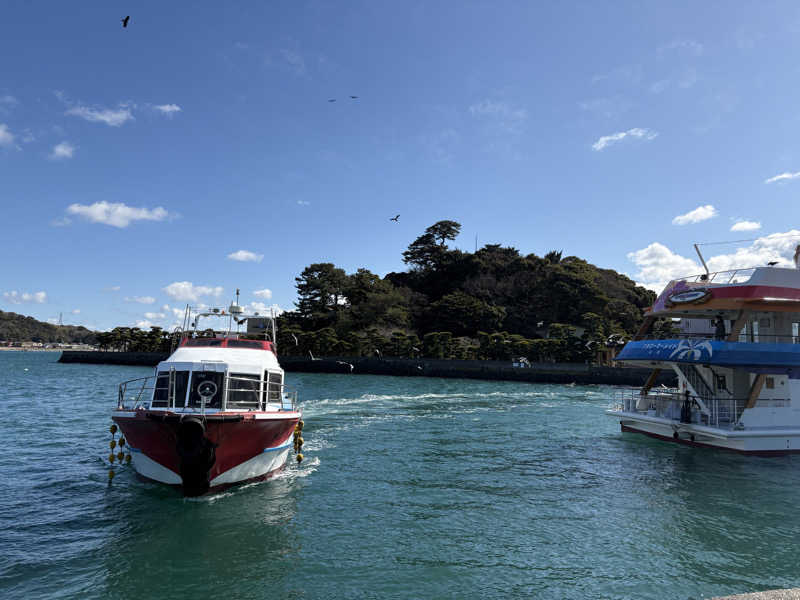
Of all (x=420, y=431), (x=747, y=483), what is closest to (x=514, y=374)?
(x=420, y=431)

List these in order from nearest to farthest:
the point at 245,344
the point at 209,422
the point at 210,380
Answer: the point at 209,422
the point at 210,380
the point at 245,344

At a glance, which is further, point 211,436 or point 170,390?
point 170,390

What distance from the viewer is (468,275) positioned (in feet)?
393

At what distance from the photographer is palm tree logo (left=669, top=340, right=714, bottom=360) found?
21109 mm

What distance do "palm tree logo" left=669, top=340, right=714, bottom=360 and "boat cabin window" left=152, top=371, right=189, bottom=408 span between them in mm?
19791

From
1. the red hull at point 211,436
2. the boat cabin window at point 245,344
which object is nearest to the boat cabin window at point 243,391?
the red hull at point 211,436

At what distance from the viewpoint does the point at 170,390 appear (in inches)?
607

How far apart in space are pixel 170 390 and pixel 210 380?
1.18 meters

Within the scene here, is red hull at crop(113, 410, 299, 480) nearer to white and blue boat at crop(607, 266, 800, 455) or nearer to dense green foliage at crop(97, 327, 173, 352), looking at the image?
white and blue boat at crop(607, 266, 800, 455)

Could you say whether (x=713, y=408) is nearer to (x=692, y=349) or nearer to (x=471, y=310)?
(x=692, y=349)

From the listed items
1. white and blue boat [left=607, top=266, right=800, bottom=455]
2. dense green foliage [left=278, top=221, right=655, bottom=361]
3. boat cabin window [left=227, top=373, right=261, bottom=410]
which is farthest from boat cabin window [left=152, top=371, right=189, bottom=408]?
dense green foliage [left=278, top=221, right=655, bottom=361]

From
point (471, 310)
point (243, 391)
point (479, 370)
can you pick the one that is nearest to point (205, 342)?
point (243, 391)

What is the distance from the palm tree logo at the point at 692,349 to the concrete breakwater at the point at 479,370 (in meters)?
49.1

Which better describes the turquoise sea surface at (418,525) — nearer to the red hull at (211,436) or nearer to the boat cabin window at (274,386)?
the red hull at (211,436)
